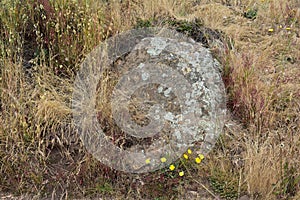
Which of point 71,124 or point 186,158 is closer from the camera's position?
point 186,158

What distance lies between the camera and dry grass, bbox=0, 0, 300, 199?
3033mm

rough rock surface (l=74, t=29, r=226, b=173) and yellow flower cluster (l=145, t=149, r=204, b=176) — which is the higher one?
rough rock surface (l=74, t=29, r=226, b=173)

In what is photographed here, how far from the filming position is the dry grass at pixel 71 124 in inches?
119

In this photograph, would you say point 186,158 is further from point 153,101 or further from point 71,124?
point 71,124

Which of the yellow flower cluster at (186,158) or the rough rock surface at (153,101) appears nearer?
the yellow flower cluster at (186,158)

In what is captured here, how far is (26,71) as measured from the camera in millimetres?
3848

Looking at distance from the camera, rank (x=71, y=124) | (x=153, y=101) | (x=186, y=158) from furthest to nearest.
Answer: (x=153, y=101) < (x=71, y=124) < (x=186, y=158)

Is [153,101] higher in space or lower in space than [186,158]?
higher

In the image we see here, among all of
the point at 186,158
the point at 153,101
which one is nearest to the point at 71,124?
the point at 153,101

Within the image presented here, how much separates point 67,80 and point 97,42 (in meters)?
0.56

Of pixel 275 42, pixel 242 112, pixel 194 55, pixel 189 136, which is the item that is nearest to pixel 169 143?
pixel 189 136

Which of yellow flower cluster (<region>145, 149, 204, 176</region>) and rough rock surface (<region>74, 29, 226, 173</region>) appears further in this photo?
rough rock surface (<region>74, 29, 226, 173</region>)

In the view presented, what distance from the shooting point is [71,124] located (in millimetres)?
3301

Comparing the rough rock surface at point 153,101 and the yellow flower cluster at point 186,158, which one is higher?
the rough rock surface at point 153,101
